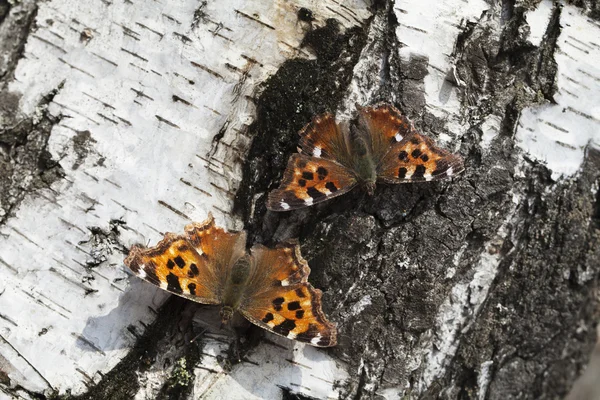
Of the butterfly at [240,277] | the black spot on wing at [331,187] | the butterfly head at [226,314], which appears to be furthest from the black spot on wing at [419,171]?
the butterfly head at [226,314]

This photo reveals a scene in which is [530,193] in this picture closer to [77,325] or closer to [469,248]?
[469,248]

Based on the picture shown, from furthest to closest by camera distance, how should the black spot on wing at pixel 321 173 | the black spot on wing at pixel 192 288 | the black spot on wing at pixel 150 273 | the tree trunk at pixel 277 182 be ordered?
the black spot on wing at pixel 321 173 < the black spot on wing at pixel 192 288 < the tree trunk at pixel 277 182 < the black spot on wing at pixel 150 273

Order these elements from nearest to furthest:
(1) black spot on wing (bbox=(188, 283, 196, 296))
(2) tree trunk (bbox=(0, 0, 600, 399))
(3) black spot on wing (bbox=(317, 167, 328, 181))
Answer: (2) tree trunk (bbox=(0, 0, 600, 399)), (1) black spot on wing (bbox=(188, 283, 196, 296)), (3) black spot on wing (bbox=(317, 167, 328, 181))

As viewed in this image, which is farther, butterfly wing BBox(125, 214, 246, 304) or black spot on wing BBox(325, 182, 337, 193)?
black spot on wing BBox(325, 182, 337, 193)

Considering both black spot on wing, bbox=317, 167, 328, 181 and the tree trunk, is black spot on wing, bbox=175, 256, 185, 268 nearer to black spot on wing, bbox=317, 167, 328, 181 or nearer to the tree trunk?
the tree trunk

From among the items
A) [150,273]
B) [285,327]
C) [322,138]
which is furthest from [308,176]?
[150,273]

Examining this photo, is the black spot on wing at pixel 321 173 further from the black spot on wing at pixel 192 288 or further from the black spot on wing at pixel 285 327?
the black spot on wing at pixel 192 288

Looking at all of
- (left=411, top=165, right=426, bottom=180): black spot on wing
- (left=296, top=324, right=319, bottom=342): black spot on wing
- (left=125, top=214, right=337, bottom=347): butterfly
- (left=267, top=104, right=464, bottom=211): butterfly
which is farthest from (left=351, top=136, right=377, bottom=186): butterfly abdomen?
(left=296, top=324, right=319, bottom=342): black spot on wing

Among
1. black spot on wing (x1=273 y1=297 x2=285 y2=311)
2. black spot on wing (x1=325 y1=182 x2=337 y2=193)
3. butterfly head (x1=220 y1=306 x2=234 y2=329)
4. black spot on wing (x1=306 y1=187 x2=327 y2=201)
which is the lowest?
butterfly head (x1=220 y1=306 x2=234 y2=329)

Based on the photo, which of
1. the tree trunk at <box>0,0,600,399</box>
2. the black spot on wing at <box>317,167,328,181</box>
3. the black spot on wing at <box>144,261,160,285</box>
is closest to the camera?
the black spot on wing at <box>144,261,160,285</box>
